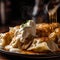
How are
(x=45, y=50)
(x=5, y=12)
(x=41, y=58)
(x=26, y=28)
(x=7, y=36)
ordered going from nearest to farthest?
(x=41, y=58)
(x=45, y=50)
(x=26, y=28)
(x=7, y=36)
(x=5, y=12)

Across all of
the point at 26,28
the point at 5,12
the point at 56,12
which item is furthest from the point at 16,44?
the point at 5,12

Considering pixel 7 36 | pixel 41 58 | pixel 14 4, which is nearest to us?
pixel 41 58

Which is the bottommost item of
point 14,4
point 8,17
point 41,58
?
point 41,58

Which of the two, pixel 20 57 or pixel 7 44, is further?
pixel 7 44

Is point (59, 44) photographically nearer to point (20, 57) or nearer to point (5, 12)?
point (20, 57)

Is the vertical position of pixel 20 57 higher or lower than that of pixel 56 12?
lower

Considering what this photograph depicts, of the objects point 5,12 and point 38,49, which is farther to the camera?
point 5,12

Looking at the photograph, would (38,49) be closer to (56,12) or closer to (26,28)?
(26,28)

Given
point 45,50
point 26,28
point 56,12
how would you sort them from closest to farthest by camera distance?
point 45,50, point 26,28, point 56,12

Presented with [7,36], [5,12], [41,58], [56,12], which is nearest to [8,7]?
[5,12]
